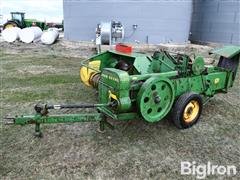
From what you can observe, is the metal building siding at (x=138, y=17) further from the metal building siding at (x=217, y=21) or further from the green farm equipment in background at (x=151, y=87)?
the green farm equipment in background at (x=151, y=87)

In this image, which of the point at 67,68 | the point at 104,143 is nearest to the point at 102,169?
the point at 104,143

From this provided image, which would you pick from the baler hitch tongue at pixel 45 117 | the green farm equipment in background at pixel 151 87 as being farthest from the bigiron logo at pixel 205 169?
the baler hitch tongue at pixel 45 117

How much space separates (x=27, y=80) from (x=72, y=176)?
4.40m

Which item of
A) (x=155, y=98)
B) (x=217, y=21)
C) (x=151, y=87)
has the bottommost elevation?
(x=155, y=98)

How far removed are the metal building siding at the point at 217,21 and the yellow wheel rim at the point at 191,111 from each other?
10.2 m

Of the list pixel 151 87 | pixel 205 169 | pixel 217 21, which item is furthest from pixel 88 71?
pixel 217 21

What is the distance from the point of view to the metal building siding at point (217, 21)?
1295 centimetres

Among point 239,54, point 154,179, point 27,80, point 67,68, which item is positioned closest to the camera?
point 154,179

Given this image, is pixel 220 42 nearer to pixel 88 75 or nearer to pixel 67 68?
pixel 67 68

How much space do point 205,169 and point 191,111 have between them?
3.76ft

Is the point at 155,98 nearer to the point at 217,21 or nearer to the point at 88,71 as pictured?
the point at 88,71

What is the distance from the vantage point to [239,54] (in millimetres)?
4785

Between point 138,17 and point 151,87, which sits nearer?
point 151,87

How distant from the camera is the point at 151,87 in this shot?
3.38 metres
